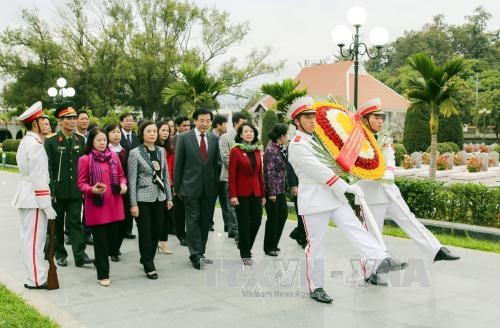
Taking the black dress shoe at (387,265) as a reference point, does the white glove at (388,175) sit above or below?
above

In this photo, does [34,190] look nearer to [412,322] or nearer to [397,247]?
[412,322]

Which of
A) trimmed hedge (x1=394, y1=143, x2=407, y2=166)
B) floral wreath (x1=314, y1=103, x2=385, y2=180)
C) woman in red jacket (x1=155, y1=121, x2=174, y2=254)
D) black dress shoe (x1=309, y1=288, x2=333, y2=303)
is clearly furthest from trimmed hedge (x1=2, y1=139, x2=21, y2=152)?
black dress shoe (x1=309, y1=288, x2=333, y2=303)

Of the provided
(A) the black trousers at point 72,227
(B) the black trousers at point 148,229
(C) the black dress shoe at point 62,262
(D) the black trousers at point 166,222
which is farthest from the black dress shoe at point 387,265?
(C) the black dress shoe at point 62,262

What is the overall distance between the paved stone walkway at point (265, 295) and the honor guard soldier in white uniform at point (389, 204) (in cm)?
41

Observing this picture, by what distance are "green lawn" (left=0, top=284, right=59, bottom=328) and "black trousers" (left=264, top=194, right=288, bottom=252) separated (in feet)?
9.79

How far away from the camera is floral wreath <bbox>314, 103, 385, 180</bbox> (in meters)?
5.29

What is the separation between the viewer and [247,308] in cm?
484

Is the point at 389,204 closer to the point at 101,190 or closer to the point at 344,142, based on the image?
the point at 344,142

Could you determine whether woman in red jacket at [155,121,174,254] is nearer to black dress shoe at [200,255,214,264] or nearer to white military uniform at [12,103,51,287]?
black dress shoe at [200,255,214,264]

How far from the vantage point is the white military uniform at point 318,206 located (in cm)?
490

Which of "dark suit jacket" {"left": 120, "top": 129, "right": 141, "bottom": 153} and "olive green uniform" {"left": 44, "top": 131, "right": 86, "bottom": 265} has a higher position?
"dark suit jacket" {"left": 120, "top": 129, "right": 141, "bottom": 153}

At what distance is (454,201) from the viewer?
8609 mm

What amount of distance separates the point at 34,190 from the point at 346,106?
131 inches

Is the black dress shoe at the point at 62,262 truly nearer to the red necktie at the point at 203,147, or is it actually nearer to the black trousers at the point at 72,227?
the black trousers at the point at 72,227
